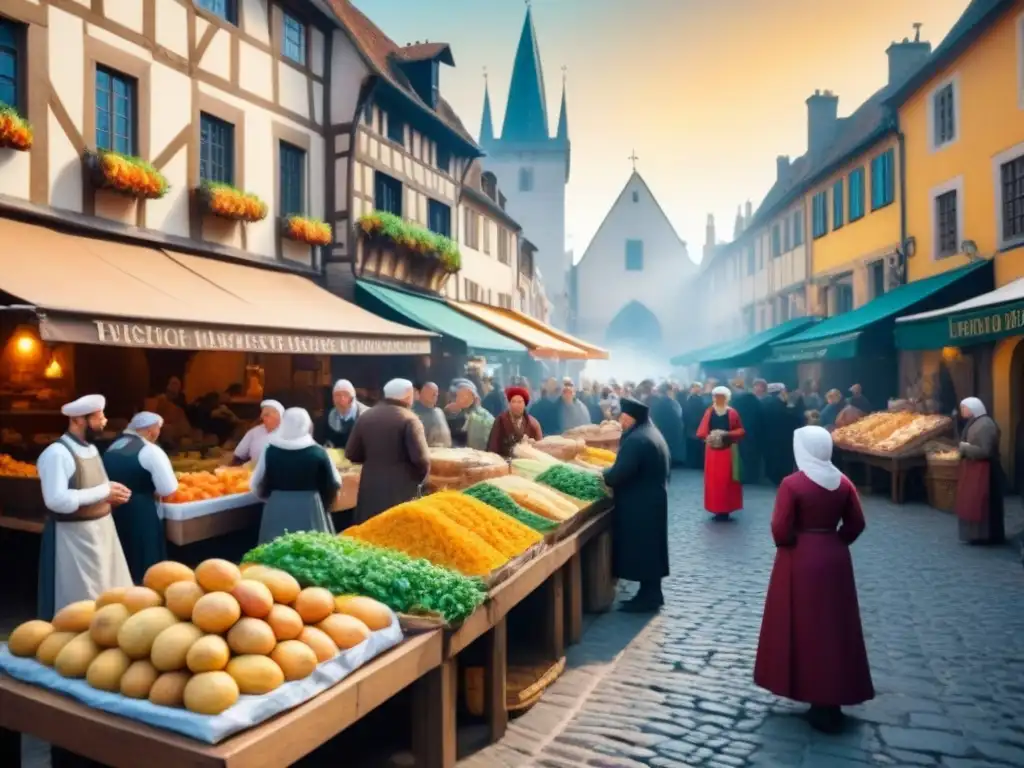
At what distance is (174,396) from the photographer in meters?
11.9

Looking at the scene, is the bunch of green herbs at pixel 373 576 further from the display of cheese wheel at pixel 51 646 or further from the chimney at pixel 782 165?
the chimney at pixel 782 165

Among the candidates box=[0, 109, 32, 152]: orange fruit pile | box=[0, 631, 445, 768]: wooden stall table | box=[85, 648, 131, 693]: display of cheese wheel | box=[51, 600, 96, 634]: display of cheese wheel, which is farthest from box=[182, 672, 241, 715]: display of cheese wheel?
box=[0, 109, 32, 152]: orange fruit pile

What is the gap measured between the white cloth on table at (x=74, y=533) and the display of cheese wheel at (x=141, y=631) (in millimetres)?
2791

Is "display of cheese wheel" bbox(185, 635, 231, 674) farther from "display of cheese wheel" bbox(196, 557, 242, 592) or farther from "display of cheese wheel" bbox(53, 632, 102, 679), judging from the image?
"display of cheese wheel" bbox(53, 632, 102, 679)

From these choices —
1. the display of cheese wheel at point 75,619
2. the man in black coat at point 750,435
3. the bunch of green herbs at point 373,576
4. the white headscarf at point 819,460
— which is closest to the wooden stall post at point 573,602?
the white headscarf at point 819,460

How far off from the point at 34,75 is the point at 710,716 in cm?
949

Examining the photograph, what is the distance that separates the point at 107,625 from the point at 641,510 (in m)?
5.24

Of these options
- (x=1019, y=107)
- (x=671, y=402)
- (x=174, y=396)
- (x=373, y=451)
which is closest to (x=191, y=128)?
(x=174, y=396)

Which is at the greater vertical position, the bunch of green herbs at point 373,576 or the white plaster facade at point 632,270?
the white plaster facade at point 632,270

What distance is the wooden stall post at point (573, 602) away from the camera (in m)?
6.75

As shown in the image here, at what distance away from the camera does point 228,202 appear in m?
12.0

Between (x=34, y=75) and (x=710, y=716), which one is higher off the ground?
(x=34, y=75)

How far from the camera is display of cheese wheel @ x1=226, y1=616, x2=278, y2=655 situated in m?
3.21

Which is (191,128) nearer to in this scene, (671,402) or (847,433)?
(671,402)
